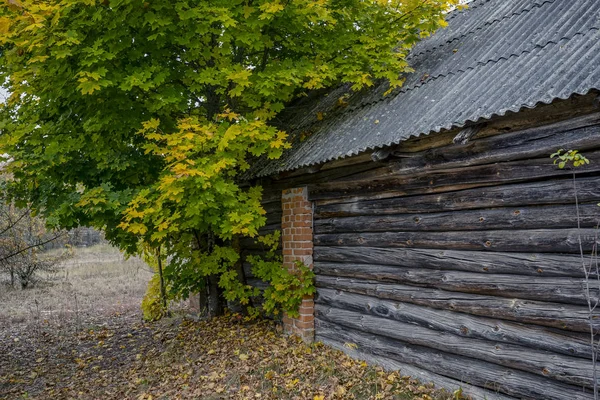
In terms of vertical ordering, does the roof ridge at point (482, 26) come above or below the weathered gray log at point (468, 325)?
above

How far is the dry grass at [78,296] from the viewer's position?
11.1m

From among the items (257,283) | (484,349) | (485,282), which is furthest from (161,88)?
(484,349)

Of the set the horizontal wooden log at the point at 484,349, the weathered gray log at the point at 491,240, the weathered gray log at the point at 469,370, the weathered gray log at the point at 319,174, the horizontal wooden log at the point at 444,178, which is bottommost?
the weathered gray log at the point at 469,370

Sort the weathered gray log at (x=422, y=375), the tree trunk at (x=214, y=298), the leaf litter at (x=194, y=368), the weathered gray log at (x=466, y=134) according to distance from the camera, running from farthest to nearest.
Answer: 1. the tree trunk at (x=214, y=298)
2. the leaf litter at (x=194, y=368)
3. the weathered gray log at (x=422, y=375)
4. the weathered gray log at (x=466, y=134)

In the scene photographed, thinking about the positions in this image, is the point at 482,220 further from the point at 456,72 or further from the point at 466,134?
the point at 456,72

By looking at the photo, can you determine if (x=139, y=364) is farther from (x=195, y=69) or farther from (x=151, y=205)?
(x=195, y=69)

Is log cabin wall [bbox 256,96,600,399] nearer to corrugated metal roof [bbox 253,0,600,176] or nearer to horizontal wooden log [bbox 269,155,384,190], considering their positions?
horizontal wooden log [bbox 269,155,384,190]

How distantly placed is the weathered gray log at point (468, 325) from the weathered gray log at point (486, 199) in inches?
39.8

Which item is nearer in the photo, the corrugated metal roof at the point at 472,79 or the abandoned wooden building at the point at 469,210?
the abandoned wooden building at the point at 469,210

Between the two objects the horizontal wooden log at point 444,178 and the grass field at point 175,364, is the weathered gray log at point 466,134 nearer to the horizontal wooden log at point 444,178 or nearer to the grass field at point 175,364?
the horizontal wooden log at point 444,178

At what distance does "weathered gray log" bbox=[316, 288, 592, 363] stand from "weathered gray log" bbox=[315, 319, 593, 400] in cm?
25

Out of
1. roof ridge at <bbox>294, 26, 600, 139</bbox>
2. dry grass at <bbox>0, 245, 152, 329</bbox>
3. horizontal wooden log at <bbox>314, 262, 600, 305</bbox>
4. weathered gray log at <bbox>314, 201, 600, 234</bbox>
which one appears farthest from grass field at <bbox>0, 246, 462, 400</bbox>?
roof ridge at <bbox>294, 26, 600, 139</bbox>

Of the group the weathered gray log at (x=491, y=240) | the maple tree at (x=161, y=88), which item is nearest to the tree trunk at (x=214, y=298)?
the maple tree at (x=161, y=88)

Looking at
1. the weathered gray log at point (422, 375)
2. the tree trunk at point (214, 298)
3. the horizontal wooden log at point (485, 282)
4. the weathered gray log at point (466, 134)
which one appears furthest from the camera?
the tree trunk at point (214, 298)
